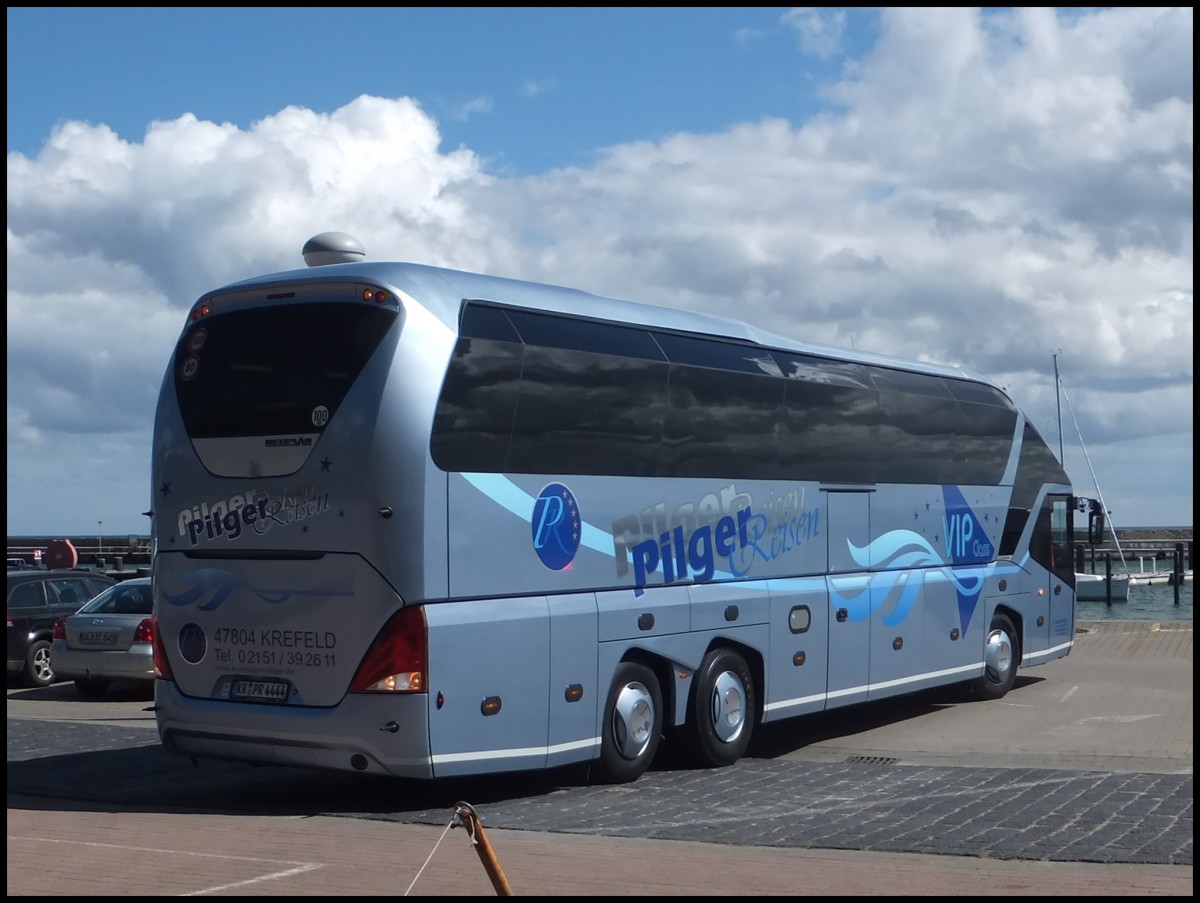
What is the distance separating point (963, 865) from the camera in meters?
8.95

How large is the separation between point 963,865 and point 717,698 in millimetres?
4650

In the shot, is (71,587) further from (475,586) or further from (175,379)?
(475,586)

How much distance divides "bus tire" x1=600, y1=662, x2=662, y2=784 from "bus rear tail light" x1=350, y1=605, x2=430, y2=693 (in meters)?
2.08

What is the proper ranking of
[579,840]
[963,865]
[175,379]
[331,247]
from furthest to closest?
[331,247] < [175,379] < [579,840] < [963,865]

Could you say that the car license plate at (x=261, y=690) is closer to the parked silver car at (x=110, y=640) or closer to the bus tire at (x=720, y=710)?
the bus tire at (x=720, y=710)

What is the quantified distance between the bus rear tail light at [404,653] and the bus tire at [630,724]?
6.83 feet

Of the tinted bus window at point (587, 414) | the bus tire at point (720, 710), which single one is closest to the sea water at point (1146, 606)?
the bus tire at point (720, 710)

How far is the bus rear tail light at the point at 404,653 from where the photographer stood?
34.8 feet

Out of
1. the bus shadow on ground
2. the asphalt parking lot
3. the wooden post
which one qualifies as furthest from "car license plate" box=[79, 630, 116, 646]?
the wooden post

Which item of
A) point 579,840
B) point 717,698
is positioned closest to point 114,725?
point 717,698

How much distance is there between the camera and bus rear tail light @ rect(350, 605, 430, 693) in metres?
10.6

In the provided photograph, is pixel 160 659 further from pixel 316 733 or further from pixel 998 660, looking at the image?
pixel 998 660

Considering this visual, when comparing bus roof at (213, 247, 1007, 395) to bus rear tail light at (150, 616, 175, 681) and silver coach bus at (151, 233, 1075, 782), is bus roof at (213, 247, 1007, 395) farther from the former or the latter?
bus rear tail light at (150, 616, 175, 681)

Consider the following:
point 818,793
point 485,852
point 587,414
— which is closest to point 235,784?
point 587,414
